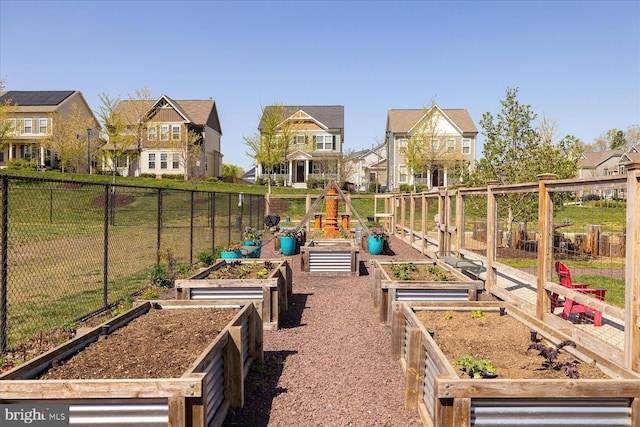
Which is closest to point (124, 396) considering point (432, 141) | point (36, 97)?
point (432, 141)

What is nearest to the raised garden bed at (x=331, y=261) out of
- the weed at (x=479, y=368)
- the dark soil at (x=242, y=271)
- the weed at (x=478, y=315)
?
the dark soil at (x=242, y=271)

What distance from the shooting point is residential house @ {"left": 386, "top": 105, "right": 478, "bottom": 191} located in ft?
151

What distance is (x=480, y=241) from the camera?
66.3ft

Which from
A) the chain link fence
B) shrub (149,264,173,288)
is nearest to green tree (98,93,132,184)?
the chain link fence

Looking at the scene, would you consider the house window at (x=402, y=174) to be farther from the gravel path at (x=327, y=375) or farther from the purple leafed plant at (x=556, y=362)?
the purple leafed plant at (x=556, y=362)

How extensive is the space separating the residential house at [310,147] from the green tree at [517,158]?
33045mm

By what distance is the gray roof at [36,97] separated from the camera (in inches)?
1988

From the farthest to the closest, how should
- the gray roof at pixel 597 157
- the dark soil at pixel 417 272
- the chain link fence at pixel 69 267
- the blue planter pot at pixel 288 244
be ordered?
the gray roof at pixel 597 157 < the blue planter pot at pixel 288 244 < the dark soil at pixel 417 272 < the chain link fence at pixel 69 267

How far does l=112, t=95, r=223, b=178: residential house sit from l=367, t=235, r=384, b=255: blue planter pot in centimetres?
3574

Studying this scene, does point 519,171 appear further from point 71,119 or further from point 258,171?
point 71,119

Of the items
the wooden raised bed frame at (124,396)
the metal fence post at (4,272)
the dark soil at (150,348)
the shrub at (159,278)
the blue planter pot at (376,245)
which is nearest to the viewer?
the wooden raised bed frame at (124,396)

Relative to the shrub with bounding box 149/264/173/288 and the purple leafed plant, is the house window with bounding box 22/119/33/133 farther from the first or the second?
the purple leafed plant

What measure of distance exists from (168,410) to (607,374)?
330cm

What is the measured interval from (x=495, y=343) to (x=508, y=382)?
1526mm
